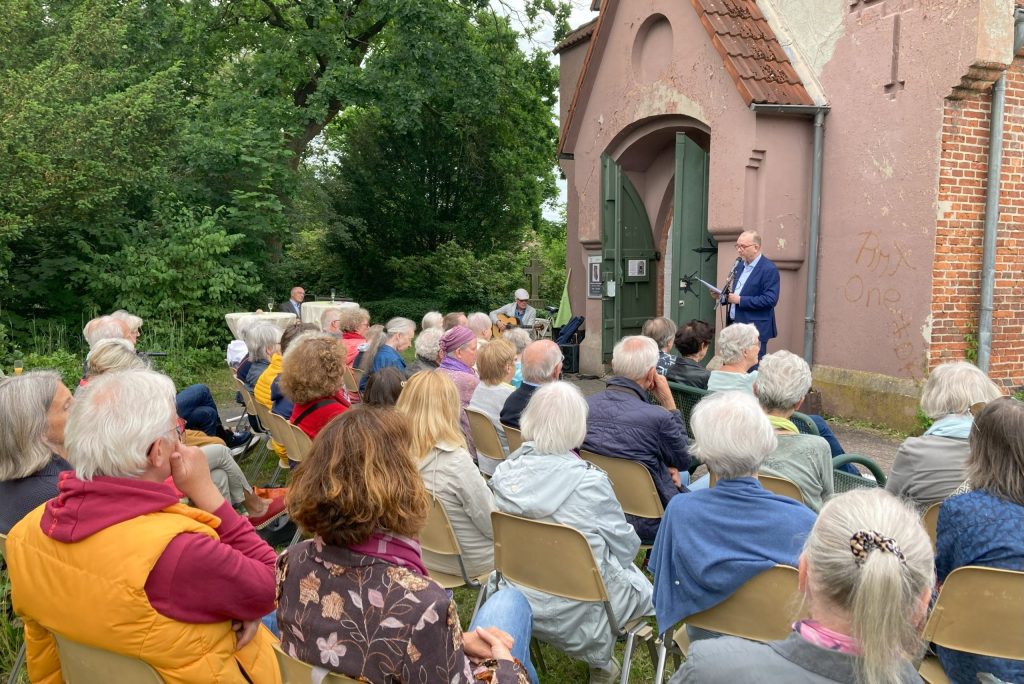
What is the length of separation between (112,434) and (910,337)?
7507mm

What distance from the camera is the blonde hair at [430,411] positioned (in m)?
3.47

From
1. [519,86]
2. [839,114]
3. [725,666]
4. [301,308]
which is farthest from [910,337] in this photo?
[519,86]

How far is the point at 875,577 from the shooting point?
4.91 feet

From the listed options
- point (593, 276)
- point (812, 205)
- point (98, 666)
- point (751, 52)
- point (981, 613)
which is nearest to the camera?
point (98, 666)

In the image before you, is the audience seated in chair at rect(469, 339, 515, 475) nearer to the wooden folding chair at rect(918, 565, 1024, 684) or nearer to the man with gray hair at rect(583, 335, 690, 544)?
the man with gray hair at rect(583, 335, 690, 544)

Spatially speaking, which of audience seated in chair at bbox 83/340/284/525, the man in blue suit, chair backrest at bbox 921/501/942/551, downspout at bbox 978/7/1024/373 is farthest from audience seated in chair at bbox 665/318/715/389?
downspout at bbox 978/7/1024/373

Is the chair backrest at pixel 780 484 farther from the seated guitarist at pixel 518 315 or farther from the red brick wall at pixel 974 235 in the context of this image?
the seated guitarist at pixel 518 315

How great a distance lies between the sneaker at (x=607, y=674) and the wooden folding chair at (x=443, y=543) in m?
0.57

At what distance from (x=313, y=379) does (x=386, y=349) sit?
191cm

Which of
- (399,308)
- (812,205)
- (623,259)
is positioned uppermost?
(812,205)

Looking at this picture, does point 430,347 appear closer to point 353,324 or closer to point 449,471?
point 353,324

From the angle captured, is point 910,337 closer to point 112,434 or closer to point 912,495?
point 912,495

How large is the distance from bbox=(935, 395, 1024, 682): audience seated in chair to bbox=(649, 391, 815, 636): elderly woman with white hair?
19.1 inches

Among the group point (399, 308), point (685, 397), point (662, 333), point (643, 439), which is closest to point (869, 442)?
point (662, 333)
